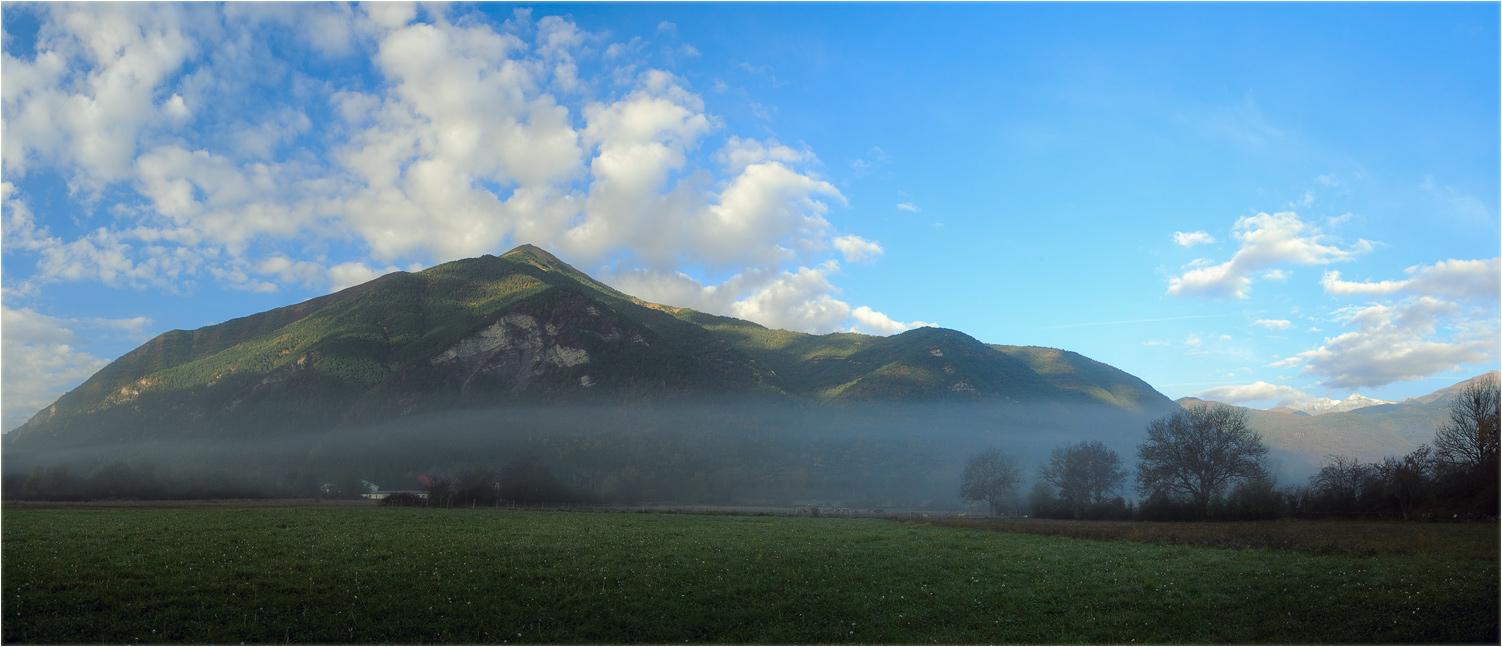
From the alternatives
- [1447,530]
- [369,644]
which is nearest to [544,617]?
[369,644]

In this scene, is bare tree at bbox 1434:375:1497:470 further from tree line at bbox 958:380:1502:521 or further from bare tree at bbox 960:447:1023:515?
bare tree at bbox 960:447:1023:515

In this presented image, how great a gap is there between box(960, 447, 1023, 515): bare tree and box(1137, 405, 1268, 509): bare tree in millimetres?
27966

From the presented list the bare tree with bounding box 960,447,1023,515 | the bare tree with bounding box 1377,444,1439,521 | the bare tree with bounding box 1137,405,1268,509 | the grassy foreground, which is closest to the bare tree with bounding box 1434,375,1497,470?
the bare tree with bounding box 1377,444,1439,521

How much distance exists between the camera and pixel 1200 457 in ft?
223

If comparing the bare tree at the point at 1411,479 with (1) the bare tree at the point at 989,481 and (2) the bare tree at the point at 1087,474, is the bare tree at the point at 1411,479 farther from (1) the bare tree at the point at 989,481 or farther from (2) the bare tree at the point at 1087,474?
(1) the bare tree at the point at 989,481

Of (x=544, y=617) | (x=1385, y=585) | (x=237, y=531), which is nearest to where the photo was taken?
(x=544, y=617)

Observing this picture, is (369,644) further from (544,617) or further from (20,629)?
(20,629)

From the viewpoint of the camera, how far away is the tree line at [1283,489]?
49875 millimetres

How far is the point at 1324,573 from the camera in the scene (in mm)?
23594

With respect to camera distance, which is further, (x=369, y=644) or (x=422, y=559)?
(x=422, y=559)

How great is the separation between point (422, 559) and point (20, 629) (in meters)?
10.5

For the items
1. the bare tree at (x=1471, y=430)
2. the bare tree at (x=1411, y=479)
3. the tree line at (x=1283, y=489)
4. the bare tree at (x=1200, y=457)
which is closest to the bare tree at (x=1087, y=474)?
the tree line at (x=1283, y=489)

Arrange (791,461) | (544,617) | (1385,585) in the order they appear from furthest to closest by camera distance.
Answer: (791,461) < (1385,585) < (544,617)

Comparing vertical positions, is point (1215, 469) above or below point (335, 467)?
above
